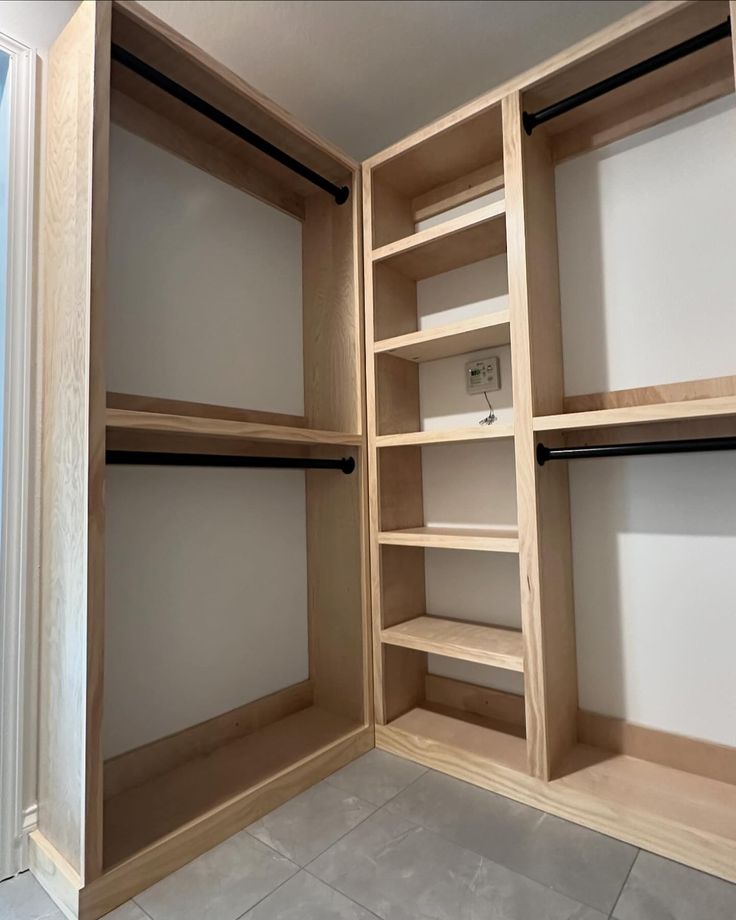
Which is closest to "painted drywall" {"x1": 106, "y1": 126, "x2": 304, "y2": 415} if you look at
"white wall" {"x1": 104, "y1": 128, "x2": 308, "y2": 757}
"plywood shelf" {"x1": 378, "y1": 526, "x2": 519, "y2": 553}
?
"white wall" {"x1": 104, "y1": 128, "x2": 308, "y2": 757}

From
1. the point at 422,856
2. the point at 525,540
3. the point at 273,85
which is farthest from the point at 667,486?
the point at 273,85

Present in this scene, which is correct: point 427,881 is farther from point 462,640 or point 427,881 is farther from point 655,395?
point 655,395

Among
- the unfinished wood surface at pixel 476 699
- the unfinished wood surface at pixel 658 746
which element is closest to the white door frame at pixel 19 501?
the unfinished wood surface at pixel 476 699

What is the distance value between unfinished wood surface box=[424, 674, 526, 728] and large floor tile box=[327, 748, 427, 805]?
0.25 m

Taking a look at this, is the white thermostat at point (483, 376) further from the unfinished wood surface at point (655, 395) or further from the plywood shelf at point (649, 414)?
the plywood shelf at point (649, 414)

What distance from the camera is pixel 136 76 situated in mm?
1283

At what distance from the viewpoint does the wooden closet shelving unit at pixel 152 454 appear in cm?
99

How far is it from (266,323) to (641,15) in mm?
1170

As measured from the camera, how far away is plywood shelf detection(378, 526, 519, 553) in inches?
50.9

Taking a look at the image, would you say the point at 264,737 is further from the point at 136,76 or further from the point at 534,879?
the point at 136,76

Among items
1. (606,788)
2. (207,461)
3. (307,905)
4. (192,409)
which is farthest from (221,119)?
(606,788)

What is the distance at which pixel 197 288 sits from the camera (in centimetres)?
148

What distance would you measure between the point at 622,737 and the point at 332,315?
1.44 meters

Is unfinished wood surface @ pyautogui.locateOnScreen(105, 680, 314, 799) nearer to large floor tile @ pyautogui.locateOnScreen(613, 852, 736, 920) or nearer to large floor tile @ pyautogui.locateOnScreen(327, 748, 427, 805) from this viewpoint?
large floor tile @ pyautogui.locateOnScreen(327, 748, 427, 805)
